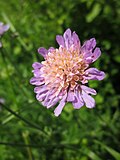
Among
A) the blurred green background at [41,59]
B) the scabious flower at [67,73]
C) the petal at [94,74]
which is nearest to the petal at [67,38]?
the scabious flower at [67,73]

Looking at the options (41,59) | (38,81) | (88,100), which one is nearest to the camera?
(88,100)

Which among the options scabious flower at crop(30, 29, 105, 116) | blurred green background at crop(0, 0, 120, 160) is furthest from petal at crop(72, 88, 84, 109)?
blurred green background at crop(0, 0, 120, 160)

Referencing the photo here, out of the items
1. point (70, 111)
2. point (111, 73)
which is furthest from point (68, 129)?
point (111, 73)

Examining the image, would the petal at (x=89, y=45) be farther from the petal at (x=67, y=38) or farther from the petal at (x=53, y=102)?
the petal at (x=53, y=102)

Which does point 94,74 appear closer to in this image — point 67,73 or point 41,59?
point 67,73

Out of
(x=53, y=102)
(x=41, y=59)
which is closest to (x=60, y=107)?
(x=53, y=102)

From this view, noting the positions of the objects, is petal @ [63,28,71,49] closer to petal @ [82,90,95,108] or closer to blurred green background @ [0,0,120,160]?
petal @ [82,90,95,108]

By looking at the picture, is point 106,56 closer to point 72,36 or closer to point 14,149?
point 14,149
